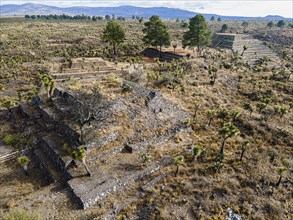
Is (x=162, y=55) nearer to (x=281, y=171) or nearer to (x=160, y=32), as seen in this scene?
(x=160, y=32)

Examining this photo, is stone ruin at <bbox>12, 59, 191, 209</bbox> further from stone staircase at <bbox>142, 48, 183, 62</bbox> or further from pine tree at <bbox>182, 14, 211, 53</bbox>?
pine tree at <bbox>182, 14, 211, 53</bbox>

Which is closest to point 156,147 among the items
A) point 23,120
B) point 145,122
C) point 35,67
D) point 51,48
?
point 145,122

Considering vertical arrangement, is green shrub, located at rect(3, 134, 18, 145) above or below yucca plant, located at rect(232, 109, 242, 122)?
below

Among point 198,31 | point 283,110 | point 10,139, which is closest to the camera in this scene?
point 10,139

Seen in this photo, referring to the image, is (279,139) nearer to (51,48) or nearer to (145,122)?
(145,122)

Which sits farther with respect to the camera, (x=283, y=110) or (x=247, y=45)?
(x=247, y=45)

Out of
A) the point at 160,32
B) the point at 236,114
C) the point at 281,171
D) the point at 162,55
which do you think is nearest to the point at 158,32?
the point at 160,32

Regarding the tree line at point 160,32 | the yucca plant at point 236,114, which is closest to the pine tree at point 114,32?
the tree line at point 160,32

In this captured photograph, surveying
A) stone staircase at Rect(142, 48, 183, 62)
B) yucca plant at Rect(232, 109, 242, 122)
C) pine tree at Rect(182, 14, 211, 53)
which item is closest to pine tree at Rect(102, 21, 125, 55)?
stone staircase at Rect(142, 48, 183, 62)

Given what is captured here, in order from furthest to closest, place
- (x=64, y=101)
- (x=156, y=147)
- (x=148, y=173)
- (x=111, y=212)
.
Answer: (x=64, y=101) → (x=156, y=147) → (x=148, y=173) → (x=111, y=212)
